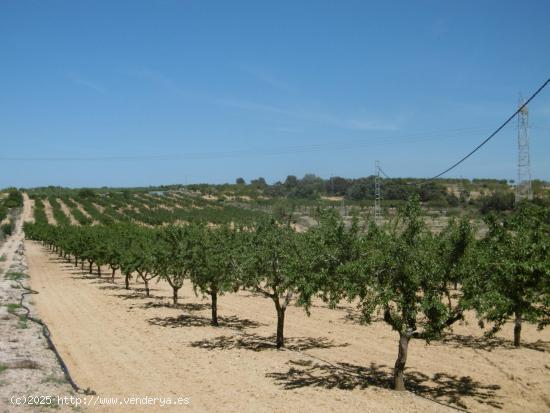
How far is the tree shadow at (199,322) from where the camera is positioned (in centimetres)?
2895

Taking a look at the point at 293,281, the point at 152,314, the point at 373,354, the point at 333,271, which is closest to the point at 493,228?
the point at 333,271

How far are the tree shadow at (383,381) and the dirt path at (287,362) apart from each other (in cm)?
4

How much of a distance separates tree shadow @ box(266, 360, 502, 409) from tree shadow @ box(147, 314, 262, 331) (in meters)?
9.43

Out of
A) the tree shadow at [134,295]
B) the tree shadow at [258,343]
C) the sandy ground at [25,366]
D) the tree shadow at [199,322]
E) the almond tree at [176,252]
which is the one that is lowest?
Answer: the tree shadow at [134,295]

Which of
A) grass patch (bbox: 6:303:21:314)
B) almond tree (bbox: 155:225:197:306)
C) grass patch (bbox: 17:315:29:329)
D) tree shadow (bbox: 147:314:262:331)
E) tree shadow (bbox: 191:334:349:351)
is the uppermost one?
almond tree (bbox: 155:225:197:306)

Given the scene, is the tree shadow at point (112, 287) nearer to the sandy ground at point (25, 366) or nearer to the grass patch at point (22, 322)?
the sandy ground at point (25, 366)

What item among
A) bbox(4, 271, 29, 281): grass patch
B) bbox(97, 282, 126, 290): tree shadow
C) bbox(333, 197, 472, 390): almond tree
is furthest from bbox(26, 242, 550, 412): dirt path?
bbox(4, 271, 29, 281): grass patch

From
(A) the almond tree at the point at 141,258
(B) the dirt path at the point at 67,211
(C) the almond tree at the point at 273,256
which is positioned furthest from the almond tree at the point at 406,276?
(B) the dirt path at the point at 67,211

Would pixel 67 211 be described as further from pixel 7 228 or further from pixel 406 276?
pixel 406 276

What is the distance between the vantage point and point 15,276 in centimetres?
4912

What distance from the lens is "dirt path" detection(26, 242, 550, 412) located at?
642 inches

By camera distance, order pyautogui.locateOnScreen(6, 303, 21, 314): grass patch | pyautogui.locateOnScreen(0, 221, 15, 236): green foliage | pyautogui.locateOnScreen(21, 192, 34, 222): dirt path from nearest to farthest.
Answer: pyautogui.locateOnScreen(6, 303, 21, 314): grass patch → pyautogui.locateOnScreen(0, 221, 15, 236): green foliage → pyautogui.locateOnScreen(21, 192, 34, 222): dirt path

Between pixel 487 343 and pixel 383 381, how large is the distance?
9091 millimetres

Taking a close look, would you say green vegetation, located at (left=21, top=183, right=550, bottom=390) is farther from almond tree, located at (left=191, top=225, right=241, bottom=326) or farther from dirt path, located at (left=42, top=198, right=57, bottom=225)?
dirt path, located at (left=42, top=198, right=57, bottom=225)
